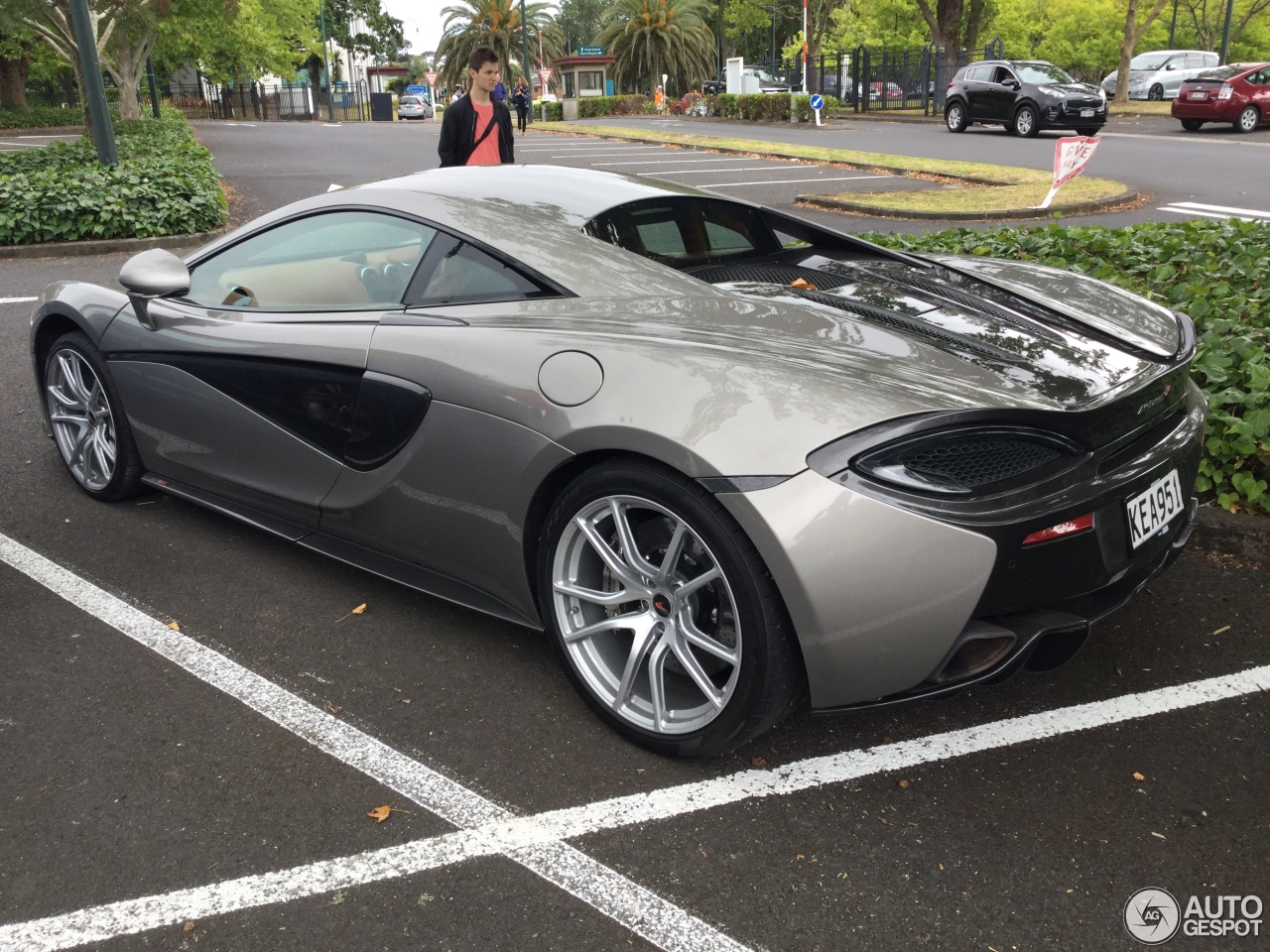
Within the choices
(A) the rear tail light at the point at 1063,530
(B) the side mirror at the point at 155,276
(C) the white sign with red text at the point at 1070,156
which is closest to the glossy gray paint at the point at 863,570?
(A) the rear tail light at the point at 1063,530

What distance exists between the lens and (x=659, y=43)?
5897 centimetres

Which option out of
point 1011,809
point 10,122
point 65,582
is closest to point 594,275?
point 1011,809

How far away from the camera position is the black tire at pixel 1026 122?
23312 millimetres

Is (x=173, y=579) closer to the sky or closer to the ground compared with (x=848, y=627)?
closer to the ground

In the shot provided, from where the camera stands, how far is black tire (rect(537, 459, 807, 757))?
2.38 metres

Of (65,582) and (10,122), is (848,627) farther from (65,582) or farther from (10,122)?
(10,122)

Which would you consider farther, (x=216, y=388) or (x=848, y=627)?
(x=216, y=388)

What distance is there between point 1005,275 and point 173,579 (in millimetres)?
2960

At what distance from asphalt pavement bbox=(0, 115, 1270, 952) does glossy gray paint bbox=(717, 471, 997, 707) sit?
0.45 metres

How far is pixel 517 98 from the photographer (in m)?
31.7

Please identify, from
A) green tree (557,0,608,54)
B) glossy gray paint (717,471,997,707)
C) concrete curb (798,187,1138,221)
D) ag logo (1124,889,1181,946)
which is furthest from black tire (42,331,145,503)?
green tree (557,0,608,54)

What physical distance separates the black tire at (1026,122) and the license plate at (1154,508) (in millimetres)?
22971

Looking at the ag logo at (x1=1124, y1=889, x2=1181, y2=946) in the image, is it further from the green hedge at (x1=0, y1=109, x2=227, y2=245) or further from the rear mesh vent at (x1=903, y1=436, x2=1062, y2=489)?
the green hedge at (x1=0, y1=109, x2=227, y2=245)

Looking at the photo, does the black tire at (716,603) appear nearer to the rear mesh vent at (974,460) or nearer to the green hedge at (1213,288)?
the rear mesh vent at (974,460)
